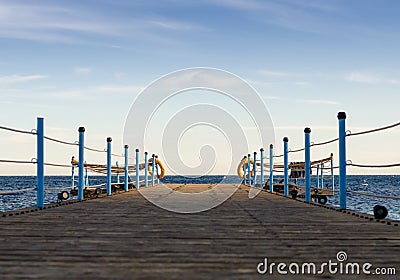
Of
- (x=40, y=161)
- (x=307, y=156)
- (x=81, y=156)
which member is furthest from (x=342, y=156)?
(x=81, y=156)

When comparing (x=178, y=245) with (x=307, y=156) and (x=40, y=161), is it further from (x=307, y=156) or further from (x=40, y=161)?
(x=307, y=156)

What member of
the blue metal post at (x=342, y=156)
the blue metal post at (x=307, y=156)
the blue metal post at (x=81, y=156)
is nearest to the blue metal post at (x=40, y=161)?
the blue metal post at (x=81, y=156)

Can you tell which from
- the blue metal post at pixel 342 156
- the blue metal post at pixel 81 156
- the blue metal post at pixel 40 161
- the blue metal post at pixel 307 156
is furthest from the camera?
the blue metal post at pixel 81 156

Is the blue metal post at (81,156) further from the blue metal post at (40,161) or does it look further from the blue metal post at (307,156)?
the blue metal post at (307,156)

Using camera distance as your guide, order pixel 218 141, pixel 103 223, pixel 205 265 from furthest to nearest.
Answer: pixel 218 141, pixel 103 223, pixel 205 265

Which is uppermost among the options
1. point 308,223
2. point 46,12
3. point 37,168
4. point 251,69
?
point 46,12

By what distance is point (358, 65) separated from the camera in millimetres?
21375

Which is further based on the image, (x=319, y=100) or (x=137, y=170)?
(x=319, y=100)

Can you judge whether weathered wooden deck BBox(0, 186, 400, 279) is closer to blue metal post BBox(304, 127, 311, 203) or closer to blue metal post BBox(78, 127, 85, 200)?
blue metal post BBox(304, 127, 311, 203)

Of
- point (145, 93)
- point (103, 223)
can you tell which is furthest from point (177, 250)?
point (145, 93)

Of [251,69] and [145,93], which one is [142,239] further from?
[251,69]

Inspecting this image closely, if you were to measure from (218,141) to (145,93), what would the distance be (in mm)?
5851

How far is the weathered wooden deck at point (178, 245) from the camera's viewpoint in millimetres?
2553

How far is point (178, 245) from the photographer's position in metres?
3.34
